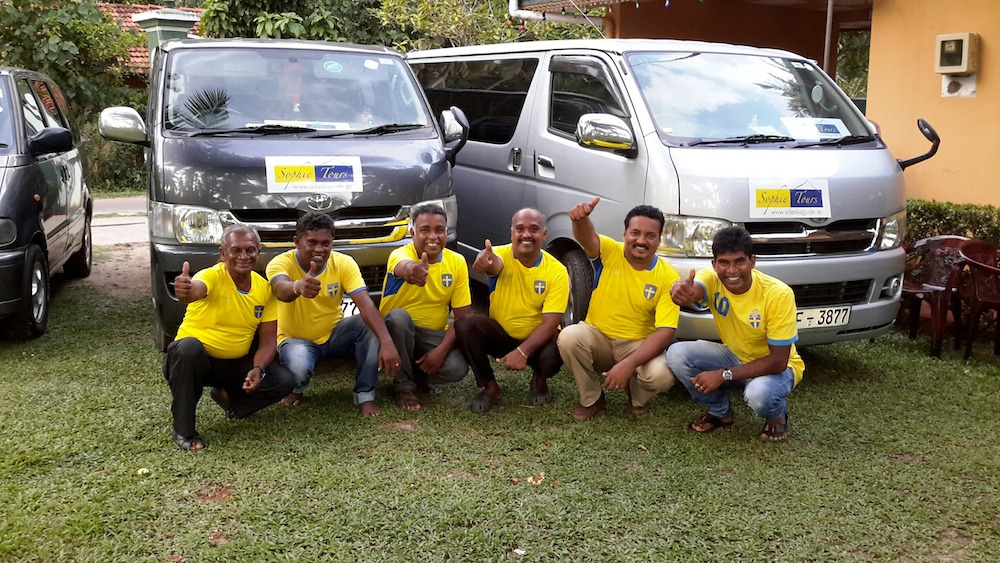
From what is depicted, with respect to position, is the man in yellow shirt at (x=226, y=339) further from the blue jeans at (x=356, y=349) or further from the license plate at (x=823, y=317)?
the license plate at (x=823, y=317)

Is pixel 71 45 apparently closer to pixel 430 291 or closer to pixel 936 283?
pixel 430 291

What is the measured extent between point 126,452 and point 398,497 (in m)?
1.36

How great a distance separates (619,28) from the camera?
38.1 feet

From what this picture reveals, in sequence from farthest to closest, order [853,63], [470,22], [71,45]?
1. [853,63]
2. [71,45]
3. [470,22]

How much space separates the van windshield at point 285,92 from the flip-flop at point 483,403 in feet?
6.17

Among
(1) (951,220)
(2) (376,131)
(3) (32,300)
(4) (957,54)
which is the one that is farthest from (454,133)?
(4) (957,54)

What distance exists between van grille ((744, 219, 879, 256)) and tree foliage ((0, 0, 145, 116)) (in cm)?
1362

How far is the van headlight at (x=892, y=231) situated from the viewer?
5.21m

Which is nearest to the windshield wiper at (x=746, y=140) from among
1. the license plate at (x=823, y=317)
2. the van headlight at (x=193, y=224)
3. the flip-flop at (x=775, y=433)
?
the license plate at (x=823, y=317)

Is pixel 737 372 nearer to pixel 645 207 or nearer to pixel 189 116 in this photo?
pixel 645 207

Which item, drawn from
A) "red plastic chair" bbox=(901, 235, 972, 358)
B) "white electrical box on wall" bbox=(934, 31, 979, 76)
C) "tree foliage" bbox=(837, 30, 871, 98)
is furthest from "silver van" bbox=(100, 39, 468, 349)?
"tree foliage" bbox=(837, 30, 871, 98)

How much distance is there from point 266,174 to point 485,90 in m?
2.39

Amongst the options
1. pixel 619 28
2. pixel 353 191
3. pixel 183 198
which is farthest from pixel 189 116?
pixel 619 28

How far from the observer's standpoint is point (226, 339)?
4.21 meters
